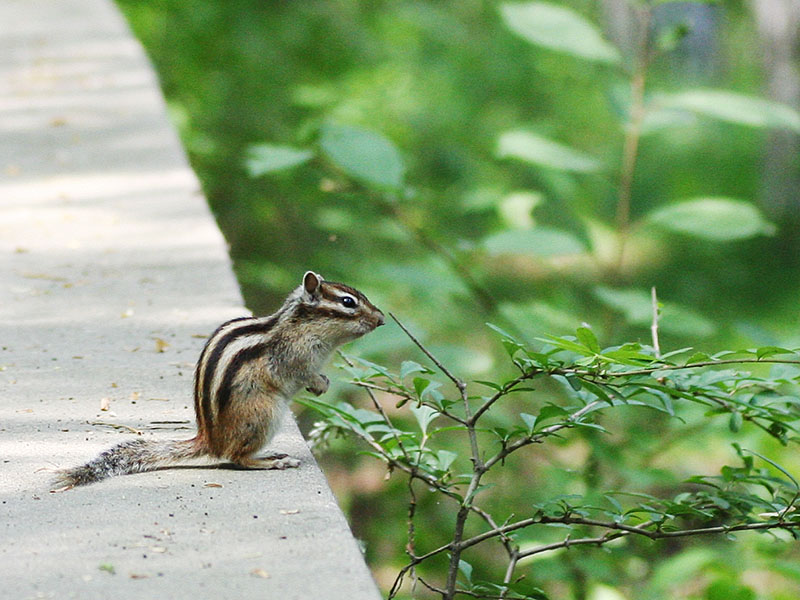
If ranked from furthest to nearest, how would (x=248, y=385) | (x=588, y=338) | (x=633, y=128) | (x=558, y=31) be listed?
(x=633, y=128)
(x=558, y=31)
(x=248, y=385)
(x=588, y=338)

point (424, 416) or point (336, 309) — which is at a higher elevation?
point (424, 416)

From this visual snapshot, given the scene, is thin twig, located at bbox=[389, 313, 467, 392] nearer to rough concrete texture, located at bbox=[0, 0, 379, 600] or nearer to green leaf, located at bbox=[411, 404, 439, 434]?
green leaf, located at bbox=[411, 404, 439, 434]

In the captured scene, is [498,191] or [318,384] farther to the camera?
[498,191]

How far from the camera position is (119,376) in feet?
9.64

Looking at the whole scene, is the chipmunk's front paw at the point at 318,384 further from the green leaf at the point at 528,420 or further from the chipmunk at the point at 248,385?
the green leaf at the point at 528,420

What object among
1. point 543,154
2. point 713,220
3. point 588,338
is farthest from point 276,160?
point 588,338

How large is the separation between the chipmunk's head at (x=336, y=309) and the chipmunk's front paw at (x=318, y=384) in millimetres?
113

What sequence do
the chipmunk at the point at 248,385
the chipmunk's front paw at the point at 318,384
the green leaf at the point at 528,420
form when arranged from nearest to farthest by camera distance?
1. the green leaf at the point at 528,420
2. the chipmunk at the point at 248,385
3. the chipmunk's front paw at the point at 318,384

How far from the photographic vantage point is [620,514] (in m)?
2.20

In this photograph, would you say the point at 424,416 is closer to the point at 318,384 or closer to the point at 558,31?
the point at 318,384

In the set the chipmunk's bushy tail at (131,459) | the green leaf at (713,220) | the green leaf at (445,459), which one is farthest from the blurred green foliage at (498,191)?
the chipmunk's bushy tail at (131,459)

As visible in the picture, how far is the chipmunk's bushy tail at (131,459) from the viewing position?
2293 millimetres

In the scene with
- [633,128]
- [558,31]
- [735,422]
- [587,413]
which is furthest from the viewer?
[633,128]

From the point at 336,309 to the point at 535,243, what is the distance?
0.82 m
